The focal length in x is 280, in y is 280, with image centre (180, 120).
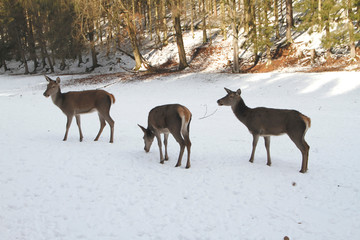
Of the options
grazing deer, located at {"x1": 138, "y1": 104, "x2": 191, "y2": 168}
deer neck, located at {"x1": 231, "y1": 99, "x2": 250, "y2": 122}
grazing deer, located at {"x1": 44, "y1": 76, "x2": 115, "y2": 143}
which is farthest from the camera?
grazing deer, located at {"x1": 44, "y1": 76, "x2": 115, "y2": 143}

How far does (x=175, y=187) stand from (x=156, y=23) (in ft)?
115

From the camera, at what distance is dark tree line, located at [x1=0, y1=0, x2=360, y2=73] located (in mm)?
22828

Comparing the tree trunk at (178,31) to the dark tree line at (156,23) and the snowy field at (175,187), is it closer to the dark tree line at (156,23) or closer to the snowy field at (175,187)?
the dark tree line at (156,23)

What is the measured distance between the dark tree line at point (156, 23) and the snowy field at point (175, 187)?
14.9 m

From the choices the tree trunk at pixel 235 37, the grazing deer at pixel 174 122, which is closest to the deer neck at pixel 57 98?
the grazing deer at pixel 174 122

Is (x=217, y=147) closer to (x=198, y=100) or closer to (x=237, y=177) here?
(x=237, y=177)

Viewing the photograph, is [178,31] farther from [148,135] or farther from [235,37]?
[148,135]

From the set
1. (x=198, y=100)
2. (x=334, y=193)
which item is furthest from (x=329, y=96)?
(x=334, y=193)

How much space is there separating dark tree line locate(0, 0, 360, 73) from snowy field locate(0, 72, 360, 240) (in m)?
14.9

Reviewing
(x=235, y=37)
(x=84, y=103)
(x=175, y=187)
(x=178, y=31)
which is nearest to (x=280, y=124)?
(x=175, y=187)

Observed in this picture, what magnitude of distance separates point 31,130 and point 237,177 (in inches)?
301

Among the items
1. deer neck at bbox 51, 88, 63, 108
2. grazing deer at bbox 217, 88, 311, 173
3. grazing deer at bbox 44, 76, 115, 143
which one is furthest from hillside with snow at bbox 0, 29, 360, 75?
deer neck at bbox 51, 88, 63, 108

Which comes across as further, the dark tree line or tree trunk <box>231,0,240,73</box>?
tree trunk <box>231,0,240,73</box>

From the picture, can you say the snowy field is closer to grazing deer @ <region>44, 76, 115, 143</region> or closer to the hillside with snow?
grazing deer @ <region>44, 76, 115, 143</region>
